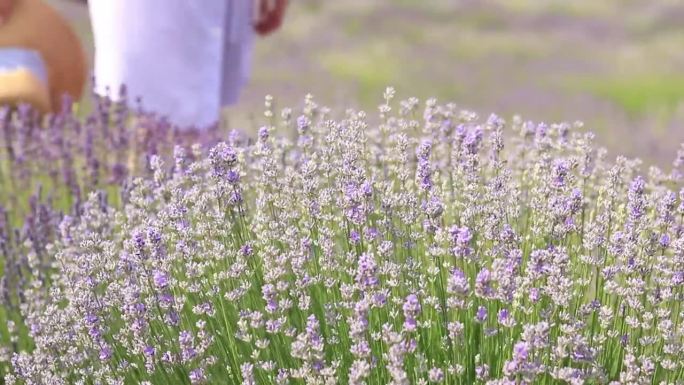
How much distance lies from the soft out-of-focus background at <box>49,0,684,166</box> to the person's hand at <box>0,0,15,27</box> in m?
2.65

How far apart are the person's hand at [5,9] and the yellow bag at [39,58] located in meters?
0.02

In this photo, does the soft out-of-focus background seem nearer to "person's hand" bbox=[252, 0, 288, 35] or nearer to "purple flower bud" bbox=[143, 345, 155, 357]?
"person's hand" bbox=[252, 0, 288, 35]

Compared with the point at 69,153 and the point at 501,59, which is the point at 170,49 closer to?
the point at 69,153

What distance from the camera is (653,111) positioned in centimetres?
993

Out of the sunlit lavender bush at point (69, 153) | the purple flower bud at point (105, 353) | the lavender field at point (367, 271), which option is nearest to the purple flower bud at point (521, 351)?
the lavender field at point (367, 271)

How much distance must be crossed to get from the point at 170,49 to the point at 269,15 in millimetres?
568

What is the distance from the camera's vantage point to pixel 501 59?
1255 cm

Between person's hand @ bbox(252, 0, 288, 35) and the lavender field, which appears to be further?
person's hand @ bbox(252, 0, 288, 35)

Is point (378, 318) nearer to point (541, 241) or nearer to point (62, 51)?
point (541, 241)

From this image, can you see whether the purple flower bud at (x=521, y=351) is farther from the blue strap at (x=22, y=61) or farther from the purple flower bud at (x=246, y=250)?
the blue strap at (x=22, y=61)

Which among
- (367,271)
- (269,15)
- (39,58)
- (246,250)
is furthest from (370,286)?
(39,58)

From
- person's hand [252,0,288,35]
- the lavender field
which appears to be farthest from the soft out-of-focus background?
the lavender field

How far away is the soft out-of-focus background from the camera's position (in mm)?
9375

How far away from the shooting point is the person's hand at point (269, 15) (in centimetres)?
569
